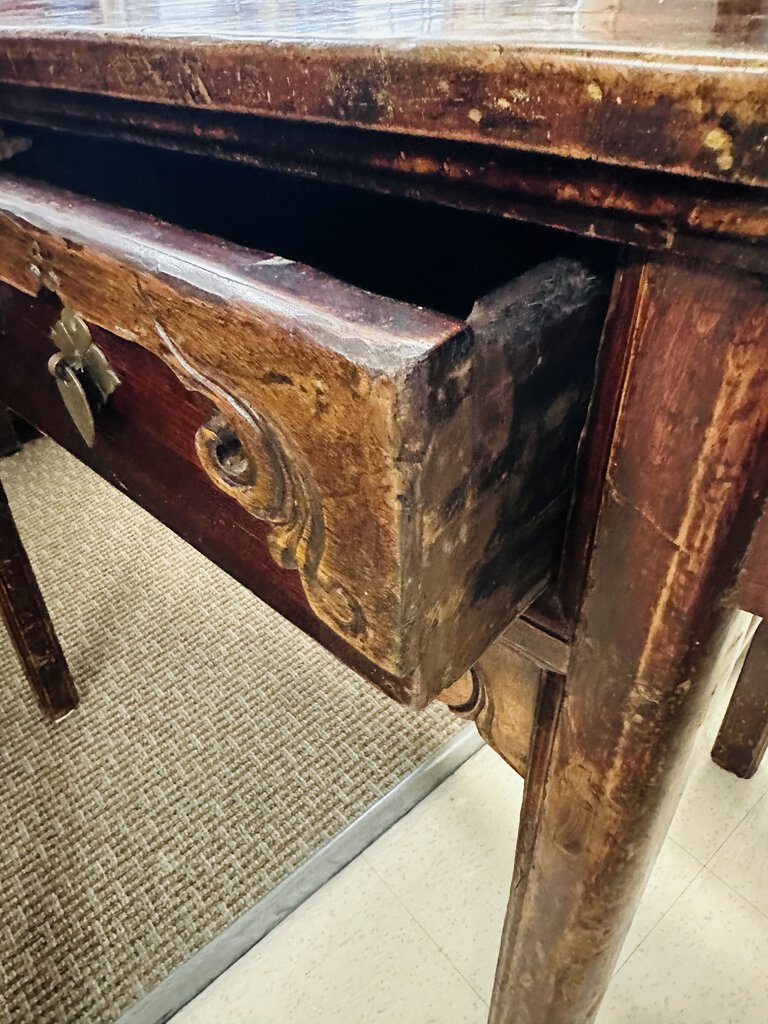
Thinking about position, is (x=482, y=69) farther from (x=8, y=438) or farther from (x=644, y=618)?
(x=8, y=438)

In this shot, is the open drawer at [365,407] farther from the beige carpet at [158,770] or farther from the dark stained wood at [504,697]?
the beige carpet at [158,770]

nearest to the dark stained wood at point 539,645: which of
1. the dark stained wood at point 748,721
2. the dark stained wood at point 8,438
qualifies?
the dark stained wood at point 748,721

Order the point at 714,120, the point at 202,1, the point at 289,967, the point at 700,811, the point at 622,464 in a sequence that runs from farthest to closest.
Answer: the point at 700,811 → the point at 289,967 → the point at 202,1 → the point at 622,464 → the point at 714,120

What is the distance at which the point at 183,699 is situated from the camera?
1105 mm

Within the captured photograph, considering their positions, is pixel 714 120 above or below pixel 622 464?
above

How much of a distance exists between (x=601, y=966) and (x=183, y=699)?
75 cm

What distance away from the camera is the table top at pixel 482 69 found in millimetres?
192

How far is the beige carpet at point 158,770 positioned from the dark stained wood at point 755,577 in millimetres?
745

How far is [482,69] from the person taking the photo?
0.22 m

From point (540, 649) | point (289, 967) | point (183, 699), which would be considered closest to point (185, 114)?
point (540, 649)

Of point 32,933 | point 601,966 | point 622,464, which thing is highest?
point 622,464

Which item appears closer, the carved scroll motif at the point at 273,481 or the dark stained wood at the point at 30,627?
the carved scroll motif at the point at 273,481

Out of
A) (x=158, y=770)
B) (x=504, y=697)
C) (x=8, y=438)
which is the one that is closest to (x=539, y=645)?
(x=504, y=697)

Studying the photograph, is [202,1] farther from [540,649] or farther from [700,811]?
[700,811]
